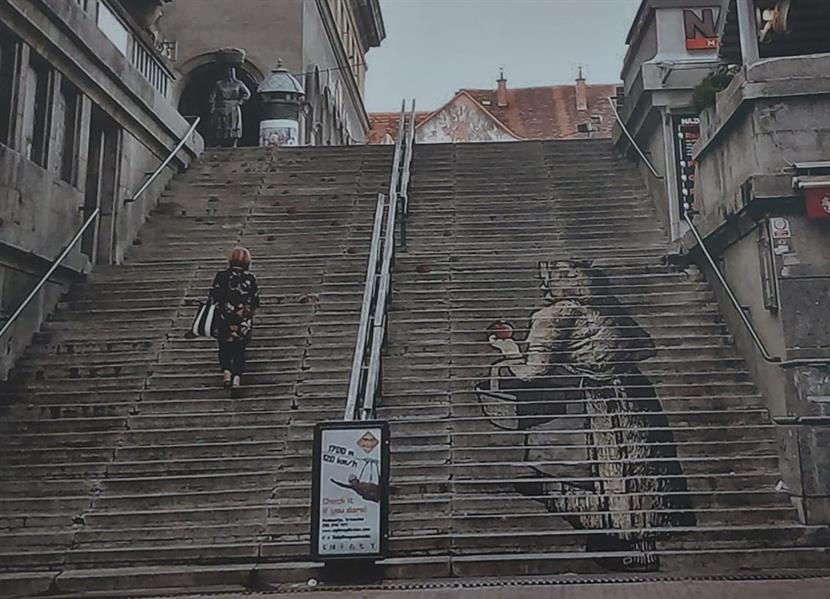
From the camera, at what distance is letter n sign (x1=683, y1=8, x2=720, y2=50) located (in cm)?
1256

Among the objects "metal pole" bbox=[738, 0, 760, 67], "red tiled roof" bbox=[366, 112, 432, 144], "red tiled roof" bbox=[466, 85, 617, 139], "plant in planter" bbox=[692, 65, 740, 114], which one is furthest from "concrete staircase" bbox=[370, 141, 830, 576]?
"red tiled roof" bbox=[466, 85, 617, 139]

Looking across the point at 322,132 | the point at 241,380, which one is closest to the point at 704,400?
the point at 241,380

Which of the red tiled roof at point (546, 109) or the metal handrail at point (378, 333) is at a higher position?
the red tiled roof at point (546, 109)

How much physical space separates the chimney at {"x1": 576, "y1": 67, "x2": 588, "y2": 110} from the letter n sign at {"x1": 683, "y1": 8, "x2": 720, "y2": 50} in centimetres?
3967

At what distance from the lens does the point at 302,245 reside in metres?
11.9

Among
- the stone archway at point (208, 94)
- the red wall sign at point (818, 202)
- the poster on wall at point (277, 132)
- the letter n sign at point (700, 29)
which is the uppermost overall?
the stone archway at point (208, 94)

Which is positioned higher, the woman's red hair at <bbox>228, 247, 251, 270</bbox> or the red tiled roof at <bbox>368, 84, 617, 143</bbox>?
the red tiled roof at <bbox>368, 84, 617, 143</bbox>

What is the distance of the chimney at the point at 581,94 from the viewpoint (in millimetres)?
51469

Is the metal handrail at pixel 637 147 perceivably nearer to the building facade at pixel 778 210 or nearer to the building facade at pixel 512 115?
the building facade at pixel 778 210

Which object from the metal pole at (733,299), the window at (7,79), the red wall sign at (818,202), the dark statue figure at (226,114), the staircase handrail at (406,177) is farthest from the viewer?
the dark statue figure at (226,114)

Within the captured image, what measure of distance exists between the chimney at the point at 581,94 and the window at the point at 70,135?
43462mm

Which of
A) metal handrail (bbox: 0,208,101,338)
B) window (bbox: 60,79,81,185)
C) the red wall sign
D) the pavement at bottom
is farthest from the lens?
window (bbox: 60,79,81,185)

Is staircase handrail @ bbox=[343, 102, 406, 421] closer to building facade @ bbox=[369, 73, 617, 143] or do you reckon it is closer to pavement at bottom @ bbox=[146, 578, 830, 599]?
pavement at bottom @ bbox=[146, 578, 830, 599]

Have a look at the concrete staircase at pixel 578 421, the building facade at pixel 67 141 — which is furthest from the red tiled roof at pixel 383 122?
the concrete staircase at pixel 578 421
